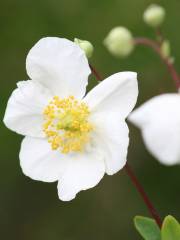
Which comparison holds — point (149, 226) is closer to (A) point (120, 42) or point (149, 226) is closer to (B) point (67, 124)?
(B) point (67, 124)

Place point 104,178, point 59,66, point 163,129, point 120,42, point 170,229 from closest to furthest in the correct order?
1. point 163,129
2. point 170,229
3. point 59,66
4. point 120,42
5. point 104,178

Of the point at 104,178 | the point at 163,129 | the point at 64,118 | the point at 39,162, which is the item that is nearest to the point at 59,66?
the point at 64,118

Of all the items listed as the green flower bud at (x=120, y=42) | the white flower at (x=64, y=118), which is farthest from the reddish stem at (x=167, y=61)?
the white flower at (x=64, y=118)

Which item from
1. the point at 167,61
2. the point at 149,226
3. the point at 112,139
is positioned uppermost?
the point at 167,61

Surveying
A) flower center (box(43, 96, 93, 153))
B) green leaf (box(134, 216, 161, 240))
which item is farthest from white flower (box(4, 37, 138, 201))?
green leaf (box(134, 216, 161, 240))

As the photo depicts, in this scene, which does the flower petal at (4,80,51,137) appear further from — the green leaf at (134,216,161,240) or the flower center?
the green leaf at (134,216,161,240)

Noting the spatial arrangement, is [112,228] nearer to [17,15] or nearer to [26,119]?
[17,15]
